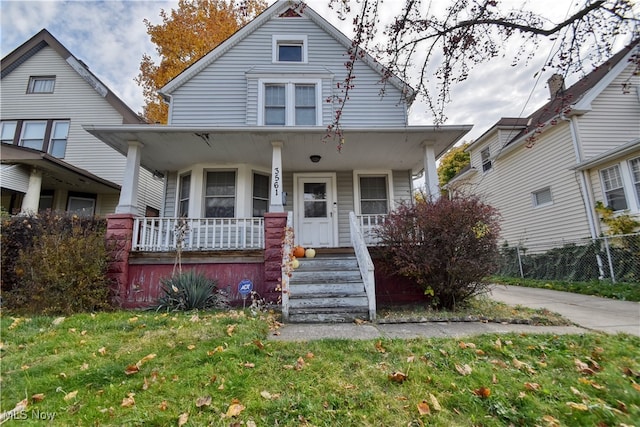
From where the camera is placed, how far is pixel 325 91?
861 cm

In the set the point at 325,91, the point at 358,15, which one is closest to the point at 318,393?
the point at 358,15

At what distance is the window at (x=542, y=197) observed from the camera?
10.4 m

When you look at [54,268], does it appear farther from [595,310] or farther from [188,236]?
[595,310]

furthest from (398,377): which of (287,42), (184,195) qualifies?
(287,42)

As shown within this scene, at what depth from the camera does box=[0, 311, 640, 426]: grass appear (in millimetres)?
1963

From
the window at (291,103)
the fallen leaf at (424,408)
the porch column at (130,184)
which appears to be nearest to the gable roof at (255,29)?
the window at (291,103)

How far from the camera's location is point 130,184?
20.1 feet

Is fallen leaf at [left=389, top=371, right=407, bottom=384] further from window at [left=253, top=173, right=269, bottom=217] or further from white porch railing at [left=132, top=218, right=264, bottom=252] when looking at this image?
window at [left=253, top=173, right=269, bottom=217]

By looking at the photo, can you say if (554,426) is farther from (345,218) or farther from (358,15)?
(345,218)

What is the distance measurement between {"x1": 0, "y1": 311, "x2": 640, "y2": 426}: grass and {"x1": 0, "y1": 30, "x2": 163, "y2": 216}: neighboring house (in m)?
8.77

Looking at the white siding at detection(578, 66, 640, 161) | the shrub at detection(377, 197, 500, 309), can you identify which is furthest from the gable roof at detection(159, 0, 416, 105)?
the white siding at detection(578, 66, 640, 161)

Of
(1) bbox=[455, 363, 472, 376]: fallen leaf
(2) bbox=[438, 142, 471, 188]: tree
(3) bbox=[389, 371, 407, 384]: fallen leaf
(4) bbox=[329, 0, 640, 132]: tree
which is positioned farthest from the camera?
(2) bbox=[438, 142, 471, 188]: tree

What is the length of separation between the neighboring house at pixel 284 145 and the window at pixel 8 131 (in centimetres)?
723

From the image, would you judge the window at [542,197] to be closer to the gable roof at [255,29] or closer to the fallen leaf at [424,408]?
the gable roof at [255,29]
